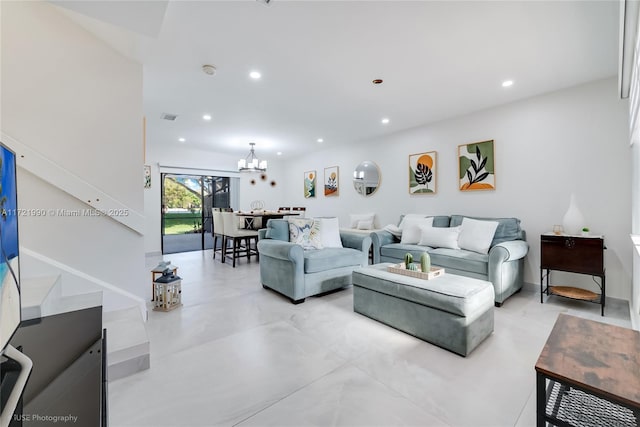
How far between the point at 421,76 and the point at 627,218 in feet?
8.72

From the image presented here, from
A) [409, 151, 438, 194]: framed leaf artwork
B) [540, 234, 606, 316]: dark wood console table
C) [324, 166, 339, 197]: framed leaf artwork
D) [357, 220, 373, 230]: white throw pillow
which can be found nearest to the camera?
[540, 234, 606, 316]: dark wood console table

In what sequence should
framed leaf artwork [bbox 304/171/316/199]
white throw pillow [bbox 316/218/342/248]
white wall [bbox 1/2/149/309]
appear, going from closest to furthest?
white wall [bbox 1/2/149/309], white throw pillow [bbox 316/218/342/248], framed leaf artwork [bbox 304/171/316/199]

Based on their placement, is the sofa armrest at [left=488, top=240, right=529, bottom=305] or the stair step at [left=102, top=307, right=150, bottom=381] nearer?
the stair step at [left=102, top=307, right=150, bottom=381]

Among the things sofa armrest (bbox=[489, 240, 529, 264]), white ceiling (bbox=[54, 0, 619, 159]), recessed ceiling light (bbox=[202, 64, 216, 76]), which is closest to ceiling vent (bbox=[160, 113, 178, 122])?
white ceiling (bbox=[54, 0, 619, 159])

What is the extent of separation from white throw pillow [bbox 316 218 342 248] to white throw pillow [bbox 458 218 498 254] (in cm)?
164

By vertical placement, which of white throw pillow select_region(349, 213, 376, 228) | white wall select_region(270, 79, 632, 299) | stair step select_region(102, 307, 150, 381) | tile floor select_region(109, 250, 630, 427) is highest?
white wall select_region(270, 79, 632, 299)

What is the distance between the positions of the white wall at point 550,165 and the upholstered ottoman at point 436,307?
200 centimetres

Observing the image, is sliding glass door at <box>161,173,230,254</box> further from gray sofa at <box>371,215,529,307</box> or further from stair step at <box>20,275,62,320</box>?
gray sofa at <box>371,215,529,307</box>

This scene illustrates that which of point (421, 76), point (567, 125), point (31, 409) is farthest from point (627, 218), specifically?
point (31, 409)

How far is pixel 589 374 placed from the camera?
101cm

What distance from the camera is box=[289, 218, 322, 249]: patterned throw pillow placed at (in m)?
3.53

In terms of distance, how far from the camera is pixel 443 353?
2.01 m

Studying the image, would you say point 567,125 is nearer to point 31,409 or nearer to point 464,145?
point 464,145

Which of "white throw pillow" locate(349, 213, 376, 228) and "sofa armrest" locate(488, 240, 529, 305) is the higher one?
"white throw pillow" locate(349, 213, 376, 228)
